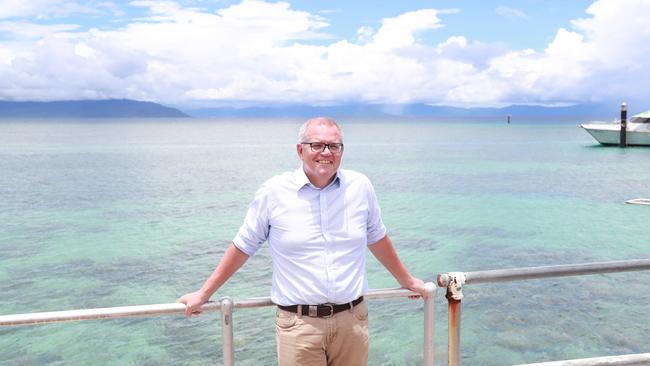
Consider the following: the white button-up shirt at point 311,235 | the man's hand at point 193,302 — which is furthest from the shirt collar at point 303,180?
the man's hand at point 193,302

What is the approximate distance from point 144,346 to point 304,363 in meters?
8.11

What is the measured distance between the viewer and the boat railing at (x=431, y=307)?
9.10 feet

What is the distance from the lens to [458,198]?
31.6 m

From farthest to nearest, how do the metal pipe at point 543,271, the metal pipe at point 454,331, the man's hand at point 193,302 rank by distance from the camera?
the metal pipe at point 454,331 < the metal pipe at point 543,271 < the man's hand at point 193,302

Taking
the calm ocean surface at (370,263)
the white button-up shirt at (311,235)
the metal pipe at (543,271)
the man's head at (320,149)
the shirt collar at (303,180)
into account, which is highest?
the man's head at (320,149)

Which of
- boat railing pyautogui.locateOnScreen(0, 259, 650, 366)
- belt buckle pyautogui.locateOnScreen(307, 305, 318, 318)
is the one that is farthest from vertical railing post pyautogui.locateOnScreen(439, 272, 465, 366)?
belt buckle pyautogui.locateOnScreen(307, 305, 318, 318)

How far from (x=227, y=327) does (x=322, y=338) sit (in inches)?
19.8

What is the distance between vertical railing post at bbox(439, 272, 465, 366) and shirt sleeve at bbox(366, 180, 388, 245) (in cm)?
44

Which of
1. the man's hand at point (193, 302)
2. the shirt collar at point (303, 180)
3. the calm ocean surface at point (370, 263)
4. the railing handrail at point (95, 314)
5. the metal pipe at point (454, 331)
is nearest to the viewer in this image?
the railing handrail at point (95, 314)

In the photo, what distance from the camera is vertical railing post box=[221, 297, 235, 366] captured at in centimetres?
297

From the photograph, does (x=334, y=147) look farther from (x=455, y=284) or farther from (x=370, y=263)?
(x=370, y=263)

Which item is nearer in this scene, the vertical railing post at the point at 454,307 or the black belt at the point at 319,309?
the black belt at the point at 319,309

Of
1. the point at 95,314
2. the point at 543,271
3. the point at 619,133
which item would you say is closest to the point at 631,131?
the point at 619,133

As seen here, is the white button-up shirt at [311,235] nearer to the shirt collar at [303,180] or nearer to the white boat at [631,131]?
the shirt collar at [303,180]
